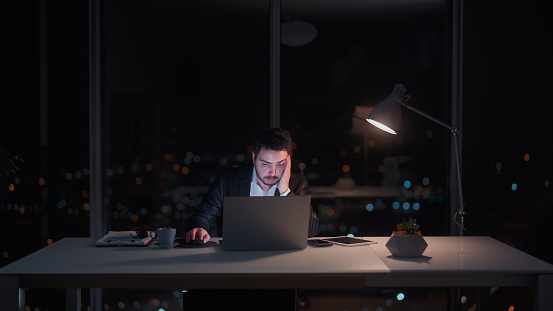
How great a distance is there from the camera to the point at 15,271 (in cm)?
195

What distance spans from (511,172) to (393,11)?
1440 millimetres

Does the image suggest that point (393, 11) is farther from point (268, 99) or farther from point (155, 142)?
point (155, 142)

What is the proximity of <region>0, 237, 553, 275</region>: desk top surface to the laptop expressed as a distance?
0.04m

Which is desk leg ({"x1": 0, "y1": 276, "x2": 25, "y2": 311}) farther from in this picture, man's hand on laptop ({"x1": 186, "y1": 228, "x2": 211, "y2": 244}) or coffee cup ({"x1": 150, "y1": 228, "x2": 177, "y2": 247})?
man's hand on laptop ({"x1": 186, "y1": 228, "x2": 211, "y2": 244})

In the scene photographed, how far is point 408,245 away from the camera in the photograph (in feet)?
7.33

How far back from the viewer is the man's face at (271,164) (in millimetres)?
2891

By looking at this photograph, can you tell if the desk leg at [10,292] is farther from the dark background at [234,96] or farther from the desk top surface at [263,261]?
the dark background at [234,96]

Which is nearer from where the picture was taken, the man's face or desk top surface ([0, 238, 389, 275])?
desk top surface ([0, 238, 389, 275])

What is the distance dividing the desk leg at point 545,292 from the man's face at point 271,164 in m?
1.39

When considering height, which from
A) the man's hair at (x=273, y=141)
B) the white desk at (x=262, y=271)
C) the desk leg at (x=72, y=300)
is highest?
the man's hair at (x=273, y=141)

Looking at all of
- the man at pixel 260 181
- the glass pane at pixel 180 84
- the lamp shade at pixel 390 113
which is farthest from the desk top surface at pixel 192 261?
the glass pane at pixel 180 84

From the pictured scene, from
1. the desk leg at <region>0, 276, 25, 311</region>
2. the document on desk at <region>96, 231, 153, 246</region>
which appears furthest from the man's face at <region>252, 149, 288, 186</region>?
the desk leg at <region>0, 276, 25, 311</region>

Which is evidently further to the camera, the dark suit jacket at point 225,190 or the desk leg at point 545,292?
the dark suit jacket at point 225,190

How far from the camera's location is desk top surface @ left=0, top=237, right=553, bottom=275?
1987 millimetres
